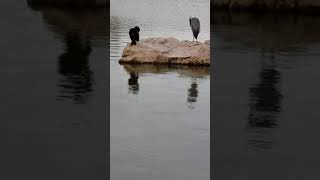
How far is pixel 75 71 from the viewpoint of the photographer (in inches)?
709

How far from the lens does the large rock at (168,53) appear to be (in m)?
20.5

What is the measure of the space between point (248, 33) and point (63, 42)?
814 centimetres

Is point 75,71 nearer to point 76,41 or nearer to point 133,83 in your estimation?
point 133,83

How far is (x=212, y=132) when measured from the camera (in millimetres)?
12266

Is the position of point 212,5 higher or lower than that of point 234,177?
higher

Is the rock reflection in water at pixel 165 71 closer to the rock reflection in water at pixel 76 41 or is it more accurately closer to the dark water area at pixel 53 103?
the dark water area at pixel 53 103

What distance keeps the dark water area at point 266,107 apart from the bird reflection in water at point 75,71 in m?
2.90

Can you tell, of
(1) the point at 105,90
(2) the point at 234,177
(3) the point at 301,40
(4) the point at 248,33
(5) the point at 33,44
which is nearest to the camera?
(2) the point at 234,177

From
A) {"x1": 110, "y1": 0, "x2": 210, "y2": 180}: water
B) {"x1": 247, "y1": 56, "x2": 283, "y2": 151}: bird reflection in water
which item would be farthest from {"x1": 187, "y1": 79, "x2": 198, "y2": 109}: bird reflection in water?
{"x1": 247, "y1": 56, "x2": 283, "y2": 151}: bird reflection in water

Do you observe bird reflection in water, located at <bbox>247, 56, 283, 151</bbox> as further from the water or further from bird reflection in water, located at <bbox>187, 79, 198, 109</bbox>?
bird reflection in water, located at <bbox>187, 79, 198, 109</bbox>

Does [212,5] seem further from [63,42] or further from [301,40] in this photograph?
[63,42]

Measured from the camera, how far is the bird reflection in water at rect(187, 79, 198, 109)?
48.3 ft

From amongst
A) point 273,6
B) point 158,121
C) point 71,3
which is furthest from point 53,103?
point 71,3

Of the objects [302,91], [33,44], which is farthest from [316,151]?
[33,44]
